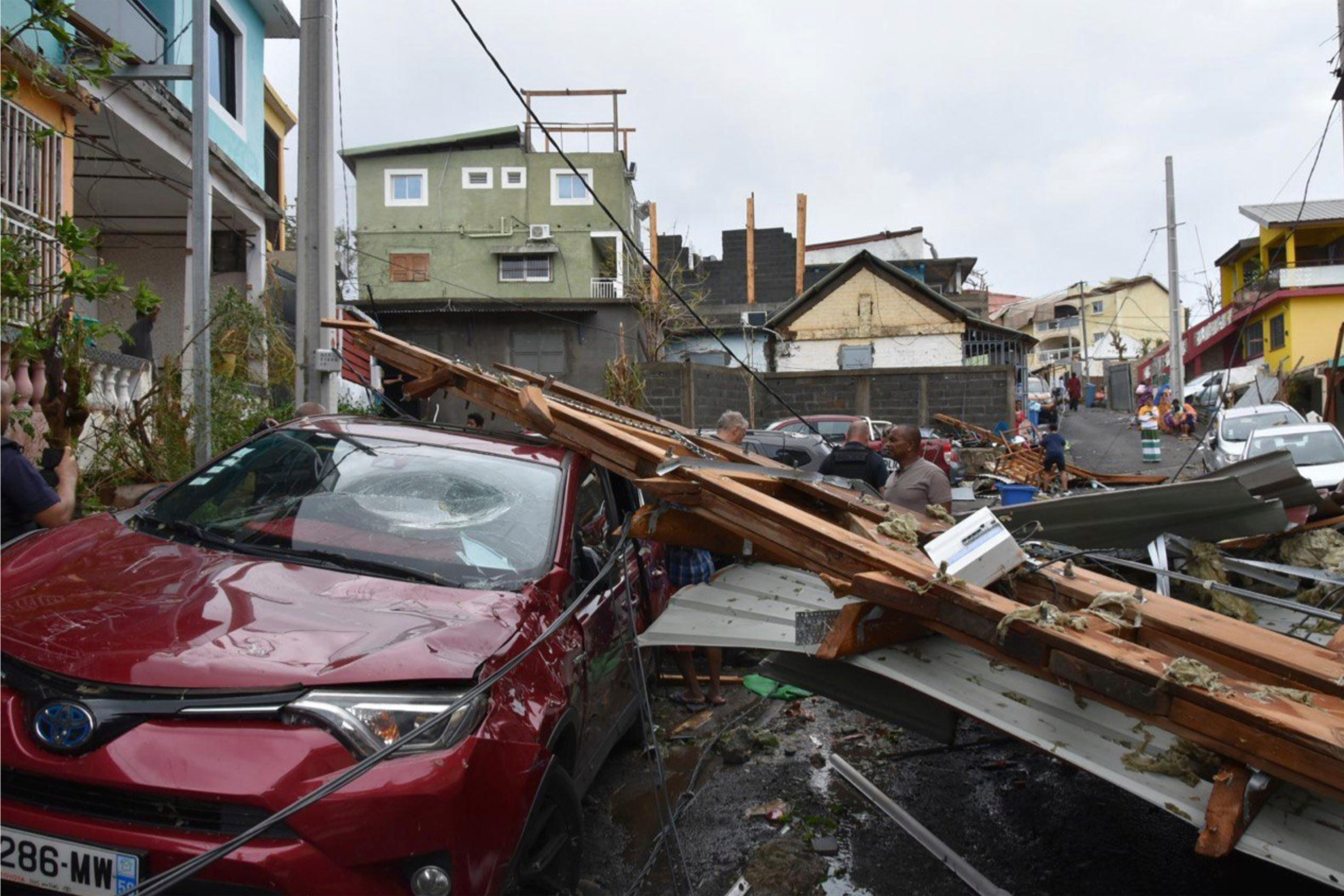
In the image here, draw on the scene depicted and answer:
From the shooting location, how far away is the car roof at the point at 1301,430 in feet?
45.9

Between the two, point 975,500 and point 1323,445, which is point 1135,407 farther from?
point 975,500

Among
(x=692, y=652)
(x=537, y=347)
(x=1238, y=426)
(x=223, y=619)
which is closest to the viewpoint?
(x=223, y=619)

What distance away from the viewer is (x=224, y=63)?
12.5 metres

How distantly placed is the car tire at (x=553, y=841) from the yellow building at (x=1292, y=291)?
109 feet

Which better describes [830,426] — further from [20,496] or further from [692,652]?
[20,496]

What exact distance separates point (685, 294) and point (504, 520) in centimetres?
2854

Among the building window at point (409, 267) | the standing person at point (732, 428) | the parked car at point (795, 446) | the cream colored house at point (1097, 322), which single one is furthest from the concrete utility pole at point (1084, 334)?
the standing person at point (732, 428)

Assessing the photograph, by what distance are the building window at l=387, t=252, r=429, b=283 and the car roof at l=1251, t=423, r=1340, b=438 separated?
99.5 feet

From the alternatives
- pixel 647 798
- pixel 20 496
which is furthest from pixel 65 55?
pixel 647 798

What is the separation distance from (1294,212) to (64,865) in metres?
42.5

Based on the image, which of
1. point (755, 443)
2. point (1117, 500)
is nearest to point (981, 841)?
point (1117, 500)

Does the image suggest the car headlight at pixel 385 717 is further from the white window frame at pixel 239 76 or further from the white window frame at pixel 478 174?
the white window frame at pixel 478 174

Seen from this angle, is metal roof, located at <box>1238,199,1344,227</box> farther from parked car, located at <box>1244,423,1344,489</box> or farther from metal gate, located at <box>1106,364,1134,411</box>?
parked car, located at <box>1244,423,1344,489</box>

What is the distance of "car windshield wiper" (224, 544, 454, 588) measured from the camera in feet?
10.7
